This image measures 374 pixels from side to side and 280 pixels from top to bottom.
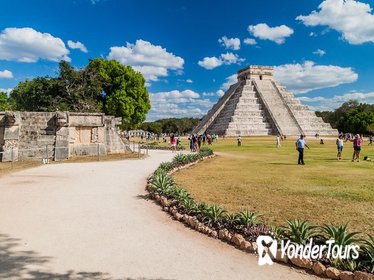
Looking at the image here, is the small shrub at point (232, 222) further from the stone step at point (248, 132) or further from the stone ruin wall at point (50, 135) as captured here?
the stone step at point (248, 132)

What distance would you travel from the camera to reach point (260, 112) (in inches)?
2908

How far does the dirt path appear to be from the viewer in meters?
4.95

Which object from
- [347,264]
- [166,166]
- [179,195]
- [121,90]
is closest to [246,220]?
[347,264]

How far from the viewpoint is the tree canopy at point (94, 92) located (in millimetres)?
34312

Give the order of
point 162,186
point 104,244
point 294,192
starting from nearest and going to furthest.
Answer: point 104,244, point 162,186, point 294,192

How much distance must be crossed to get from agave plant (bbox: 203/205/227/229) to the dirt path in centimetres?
42

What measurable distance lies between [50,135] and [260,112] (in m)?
58.9

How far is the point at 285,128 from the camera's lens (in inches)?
2680

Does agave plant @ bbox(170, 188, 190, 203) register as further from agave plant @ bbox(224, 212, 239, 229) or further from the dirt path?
agave plant @ bbox(224, 212, 239, 229)

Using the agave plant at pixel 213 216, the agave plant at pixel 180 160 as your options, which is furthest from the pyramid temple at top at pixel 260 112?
the agave plant at pixel 213 216

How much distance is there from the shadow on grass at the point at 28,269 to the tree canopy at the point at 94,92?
27.9m

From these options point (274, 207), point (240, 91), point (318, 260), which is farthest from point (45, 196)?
point (240, 91)

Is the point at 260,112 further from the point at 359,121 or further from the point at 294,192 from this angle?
the point at 294,192

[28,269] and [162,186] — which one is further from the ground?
[162,186]
